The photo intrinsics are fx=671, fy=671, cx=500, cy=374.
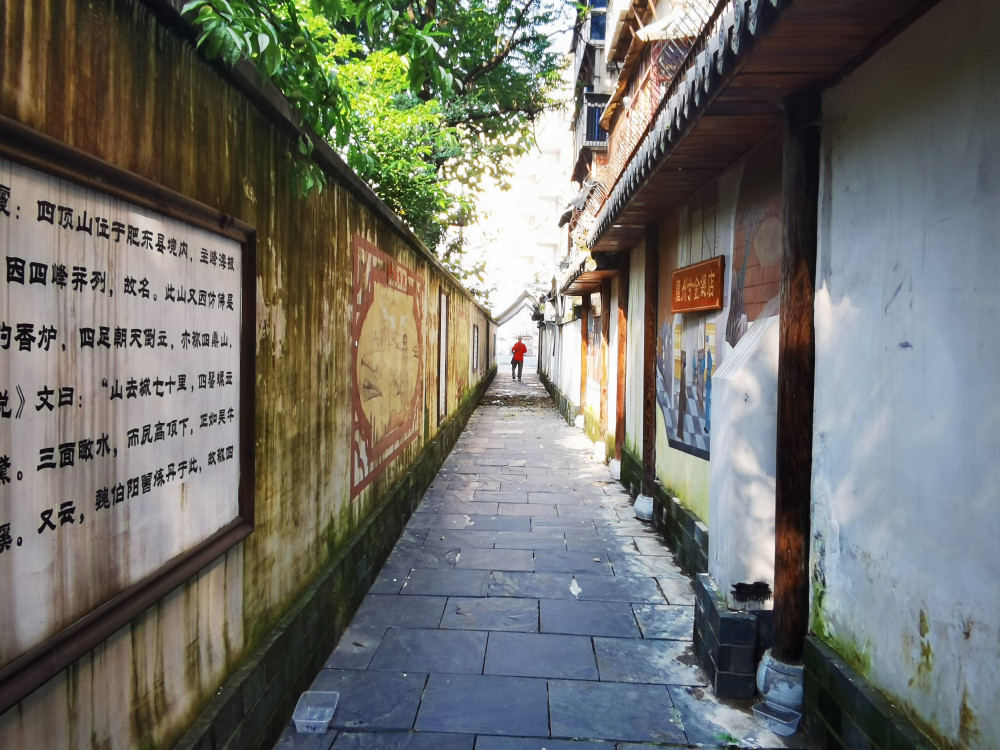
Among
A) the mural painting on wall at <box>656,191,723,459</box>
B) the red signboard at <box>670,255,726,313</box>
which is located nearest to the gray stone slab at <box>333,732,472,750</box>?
the mural painting on wall at <box>656,191,723,459</box>

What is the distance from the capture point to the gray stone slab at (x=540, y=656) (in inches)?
160

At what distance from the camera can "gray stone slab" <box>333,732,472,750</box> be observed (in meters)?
3.29

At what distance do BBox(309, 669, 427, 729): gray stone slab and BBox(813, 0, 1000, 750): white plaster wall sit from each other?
7.43 ft

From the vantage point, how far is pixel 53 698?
5.90ft

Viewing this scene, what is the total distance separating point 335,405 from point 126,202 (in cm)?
258

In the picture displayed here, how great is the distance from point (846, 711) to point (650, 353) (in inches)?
184

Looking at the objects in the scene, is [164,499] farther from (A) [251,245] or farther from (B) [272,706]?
(B) [272,706]

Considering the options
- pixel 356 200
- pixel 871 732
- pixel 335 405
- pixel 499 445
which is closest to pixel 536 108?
pixel 499 445

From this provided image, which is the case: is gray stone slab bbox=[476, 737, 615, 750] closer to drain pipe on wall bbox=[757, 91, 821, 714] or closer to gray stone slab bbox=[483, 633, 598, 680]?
gray stone slab bbox=[483, 633, 598, 680]

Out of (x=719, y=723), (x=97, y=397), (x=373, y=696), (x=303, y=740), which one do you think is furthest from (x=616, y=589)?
(x=97, y=397)

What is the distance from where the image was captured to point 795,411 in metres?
3.62

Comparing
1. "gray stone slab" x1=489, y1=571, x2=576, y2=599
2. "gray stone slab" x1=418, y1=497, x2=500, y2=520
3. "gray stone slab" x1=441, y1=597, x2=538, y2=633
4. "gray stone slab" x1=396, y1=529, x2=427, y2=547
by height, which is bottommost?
"gray stone slab" x1=441, y1=597, x2=538, y2=633

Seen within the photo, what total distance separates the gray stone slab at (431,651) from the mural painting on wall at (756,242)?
2884 mm

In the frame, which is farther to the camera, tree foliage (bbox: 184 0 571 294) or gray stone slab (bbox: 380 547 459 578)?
gray stone slab (bbox: 380 547 459 578)
